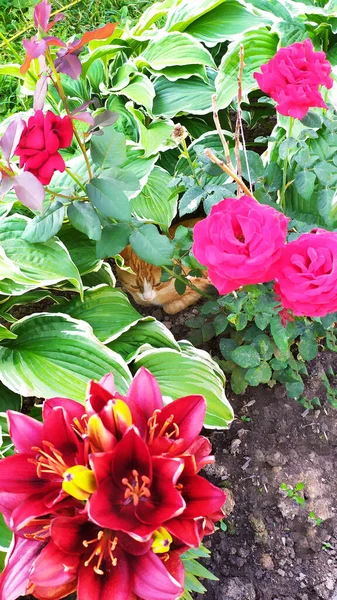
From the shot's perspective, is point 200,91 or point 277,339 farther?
point 200,91

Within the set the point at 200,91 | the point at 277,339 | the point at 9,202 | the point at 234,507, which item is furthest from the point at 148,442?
the point at 200,91

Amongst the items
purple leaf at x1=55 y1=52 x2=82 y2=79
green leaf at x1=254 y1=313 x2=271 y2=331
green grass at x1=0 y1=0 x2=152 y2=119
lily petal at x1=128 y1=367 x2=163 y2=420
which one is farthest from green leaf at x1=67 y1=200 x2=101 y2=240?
green grass at x1=0 y1=0 x2=152 y2=119

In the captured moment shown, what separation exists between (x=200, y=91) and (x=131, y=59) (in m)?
0.26

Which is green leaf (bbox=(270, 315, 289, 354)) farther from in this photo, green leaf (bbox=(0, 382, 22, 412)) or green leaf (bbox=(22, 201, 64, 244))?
green leaf (bbox=(0, 382, 22, 412))

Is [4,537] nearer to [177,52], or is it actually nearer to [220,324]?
[220,324]

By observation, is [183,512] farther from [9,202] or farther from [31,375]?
[9,202]

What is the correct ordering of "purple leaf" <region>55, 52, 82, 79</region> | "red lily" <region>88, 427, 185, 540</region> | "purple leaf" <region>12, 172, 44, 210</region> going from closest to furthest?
"red lily" <region>88, 427, 185, 540</region> < "purple leaf" <region>12, 172, 44, 210</region> < "purple leaf" <region>55, 52, 82, 79</region>

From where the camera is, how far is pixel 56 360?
1.24 metres

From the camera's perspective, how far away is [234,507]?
1312 mm

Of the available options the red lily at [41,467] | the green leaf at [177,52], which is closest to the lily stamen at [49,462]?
the red lily at [41,467]

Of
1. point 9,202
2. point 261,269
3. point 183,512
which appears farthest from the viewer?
point 9,202

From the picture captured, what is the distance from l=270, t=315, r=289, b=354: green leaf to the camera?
115 cm

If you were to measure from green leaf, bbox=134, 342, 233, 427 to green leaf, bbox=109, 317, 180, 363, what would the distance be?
0.05 m

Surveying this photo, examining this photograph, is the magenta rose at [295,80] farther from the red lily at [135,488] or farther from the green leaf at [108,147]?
the red lily at [135,488]
